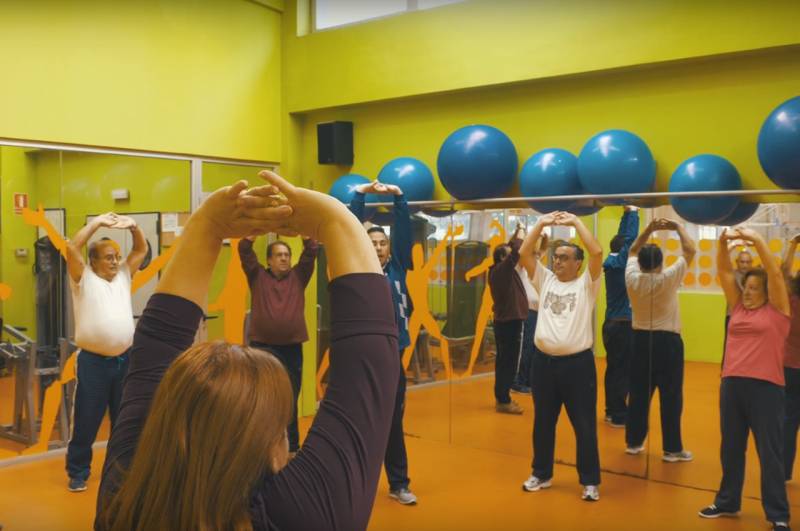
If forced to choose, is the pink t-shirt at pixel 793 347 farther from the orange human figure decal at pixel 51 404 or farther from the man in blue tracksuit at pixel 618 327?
the orange human figure decal at pixel 51 404

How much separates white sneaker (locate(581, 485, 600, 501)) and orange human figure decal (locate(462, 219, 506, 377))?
1536 millimetres

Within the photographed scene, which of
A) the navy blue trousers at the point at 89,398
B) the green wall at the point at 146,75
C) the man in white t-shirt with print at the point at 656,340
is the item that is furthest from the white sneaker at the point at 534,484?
the green wall at the point at 146,75

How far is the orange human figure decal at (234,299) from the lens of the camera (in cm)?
644

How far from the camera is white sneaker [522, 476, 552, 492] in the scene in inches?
191

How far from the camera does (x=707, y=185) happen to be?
183 inches

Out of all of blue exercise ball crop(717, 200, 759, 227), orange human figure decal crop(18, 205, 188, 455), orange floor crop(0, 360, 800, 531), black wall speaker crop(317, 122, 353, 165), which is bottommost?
orange floor crop(0, 360, 800, 531)

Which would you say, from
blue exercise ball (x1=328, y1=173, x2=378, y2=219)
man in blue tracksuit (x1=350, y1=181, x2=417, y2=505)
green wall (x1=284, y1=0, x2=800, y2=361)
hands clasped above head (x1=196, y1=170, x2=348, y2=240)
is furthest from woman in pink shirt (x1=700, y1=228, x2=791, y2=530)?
hands clasped above head (x1=196, y1=170, x2=348, y2=240)

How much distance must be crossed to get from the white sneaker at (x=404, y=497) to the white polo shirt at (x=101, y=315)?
6.10 feet

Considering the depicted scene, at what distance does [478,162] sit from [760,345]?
2.18 metres

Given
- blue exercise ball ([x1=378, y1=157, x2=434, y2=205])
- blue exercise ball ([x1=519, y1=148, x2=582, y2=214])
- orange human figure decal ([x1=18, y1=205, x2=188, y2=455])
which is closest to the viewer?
blue exercise ball ([x1=519, y1=148, x2=582, y2=214])

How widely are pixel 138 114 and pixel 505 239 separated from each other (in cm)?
288

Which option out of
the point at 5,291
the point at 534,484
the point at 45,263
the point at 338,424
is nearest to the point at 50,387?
the point at 5,291

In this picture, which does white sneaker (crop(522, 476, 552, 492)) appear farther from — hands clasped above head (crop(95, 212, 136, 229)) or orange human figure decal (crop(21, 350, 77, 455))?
orange human figure decal (crop(21, 350, 77, 455))

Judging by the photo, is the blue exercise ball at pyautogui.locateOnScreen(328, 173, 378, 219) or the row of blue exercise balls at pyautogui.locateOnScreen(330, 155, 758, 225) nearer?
the row of blue exercise balls at pyautogui.locateOnScreen(330, 155, 758, 225)
